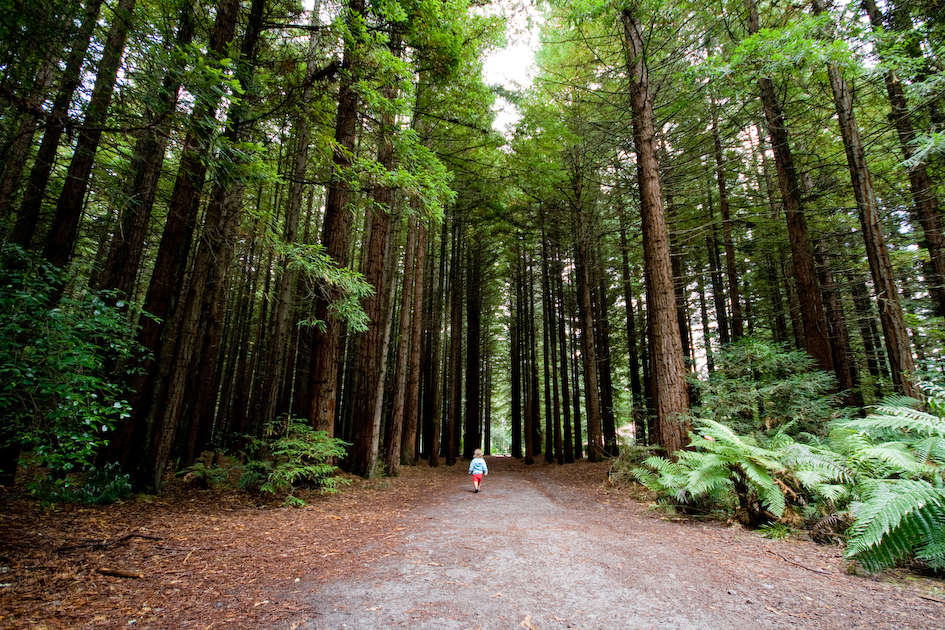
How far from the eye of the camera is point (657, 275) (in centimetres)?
727

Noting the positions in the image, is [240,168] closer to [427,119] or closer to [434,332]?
[427,119]

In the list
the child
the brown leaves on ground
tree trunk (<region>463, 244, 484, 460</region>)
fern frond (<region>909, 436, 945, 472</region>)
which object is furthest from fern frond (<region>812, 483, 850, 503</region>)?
tree trunk (<region>463, 244, 484, 460</region>)

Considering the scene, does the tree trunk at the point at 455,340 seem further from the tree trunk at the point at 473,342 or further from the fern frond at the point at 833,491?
the fern frond at the point at 833,491

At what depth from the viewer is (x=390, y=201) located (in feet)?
31.0

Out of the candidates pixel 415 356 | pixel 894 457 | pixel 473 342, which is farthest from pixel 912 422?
pixel 473 342

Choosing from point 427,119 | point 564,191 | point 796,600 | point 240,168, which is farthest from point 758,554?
point 564,191

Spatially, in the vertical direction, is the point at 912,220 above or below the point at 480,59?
below

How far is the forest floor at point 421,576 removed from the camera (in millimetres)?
2252

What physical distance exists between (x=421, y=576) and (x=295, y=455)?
13.7 feet

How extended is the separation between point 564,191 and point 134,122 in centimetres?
1217

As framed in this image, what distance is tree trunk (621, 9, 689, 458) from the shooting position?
22.2ft

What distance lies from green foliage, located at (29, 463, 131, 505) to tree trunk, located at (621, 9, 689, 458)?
28.8 feet

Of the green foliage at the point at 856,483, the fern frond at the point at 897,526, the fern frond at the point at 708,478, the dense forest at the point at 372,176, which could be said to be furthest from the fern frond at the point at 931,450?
the dense forest at the point at 372,176

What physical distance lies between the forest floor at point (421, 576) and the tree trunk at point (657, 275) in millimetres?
2277
